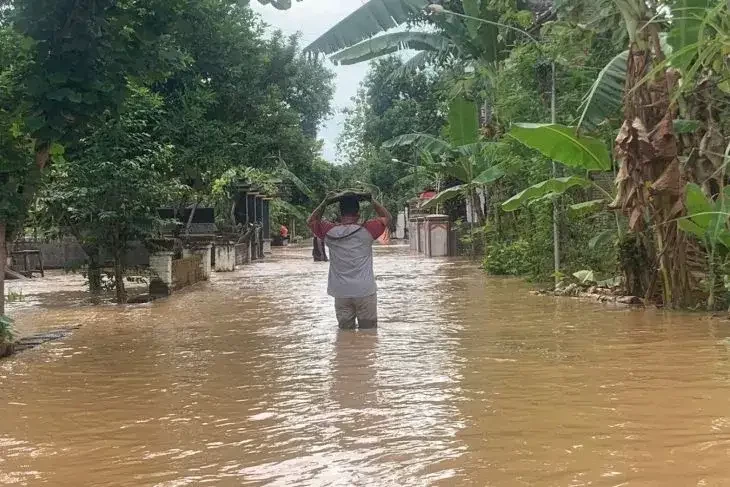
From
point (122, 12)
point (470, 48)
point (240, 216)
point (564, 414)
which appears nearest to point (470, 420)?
point (564, 414)

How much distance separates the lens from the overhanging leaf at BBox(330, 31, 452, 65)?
20.7 m

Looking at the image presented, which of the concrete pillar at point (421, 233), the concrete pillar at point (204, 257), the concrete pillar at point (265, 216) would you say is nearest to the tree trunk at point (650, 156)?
the concrete pillar at point (204, 257)

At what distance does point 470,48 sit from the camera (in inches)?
758

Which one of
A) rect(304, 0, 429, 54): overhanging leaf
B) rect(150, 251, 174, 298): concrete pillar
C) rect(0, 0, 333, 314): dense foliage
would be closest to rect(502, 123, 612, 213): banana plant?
rect(0, 0, 333, 314): dense foliage

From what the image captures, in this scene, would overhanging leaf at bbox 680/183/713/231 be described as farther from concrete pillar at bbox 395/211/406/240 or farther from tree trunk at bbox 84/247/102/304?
concrete pillar at bbox 395/211/406/240

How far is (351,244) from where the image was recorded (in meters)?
8.94

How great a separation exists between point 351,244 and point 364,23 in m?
6.82

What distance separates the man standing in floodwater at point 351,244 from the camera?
890 centimetres

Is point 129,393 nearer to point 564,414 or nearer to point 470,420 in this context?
point 470,420

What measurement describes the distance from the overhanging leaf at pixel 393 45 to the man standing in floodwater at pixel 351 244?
11.9 m

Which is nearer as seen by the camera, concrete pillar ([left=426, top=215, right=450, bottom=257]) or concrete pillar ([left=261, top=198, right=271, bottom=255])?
concrete pillar ([left=426, top=215, right=450, bottom=257])

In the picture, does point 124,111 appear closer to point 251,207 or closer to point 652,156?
point 652,156

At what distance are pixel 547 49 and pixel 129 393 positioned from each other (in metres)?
10.4

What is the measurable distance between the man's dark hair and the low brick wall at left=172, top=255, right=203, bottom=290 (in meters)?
7.90
